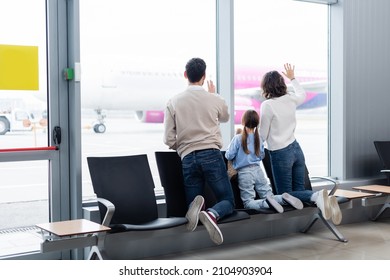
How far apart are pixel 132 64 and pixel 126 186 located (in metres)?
1.20

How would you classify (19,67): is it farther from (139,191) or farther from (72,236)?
(72,236)

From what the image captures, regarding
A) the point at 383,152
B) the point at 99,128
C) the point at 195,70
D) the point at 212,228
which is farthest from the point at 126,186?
the point at 383,152

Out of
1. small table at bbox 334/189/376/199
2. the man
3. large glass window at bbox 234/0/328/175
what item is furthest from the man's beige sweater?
small table at bbox 334/189/376/199

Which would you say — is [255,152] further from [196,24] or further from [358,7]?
[358,7]

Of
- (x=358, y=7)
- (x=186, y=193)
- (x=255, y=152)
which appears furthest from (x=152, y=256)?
(x=358, y=7)

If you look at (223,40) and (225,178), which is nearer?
(225,178)

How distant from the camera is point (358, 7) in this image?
6.09 metres

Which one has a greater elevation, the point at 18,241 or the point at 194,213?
the point at 194,213

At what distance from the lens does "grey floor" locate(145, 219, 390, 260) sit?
440 cm

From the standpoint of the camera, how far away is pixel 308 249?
467 cm

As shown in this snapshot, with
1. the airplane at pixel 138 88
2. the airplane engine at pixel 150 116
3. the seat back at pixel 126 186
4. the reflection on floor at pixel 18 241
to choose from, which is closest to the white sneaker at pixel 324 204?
the airplane at pixel 138 88

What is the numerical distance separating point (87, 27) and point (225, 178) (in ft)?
5.75

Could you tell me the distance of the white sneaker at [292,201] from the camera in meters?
4.38

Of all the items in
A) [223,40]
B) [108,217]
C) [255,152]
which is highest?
[223,40]
